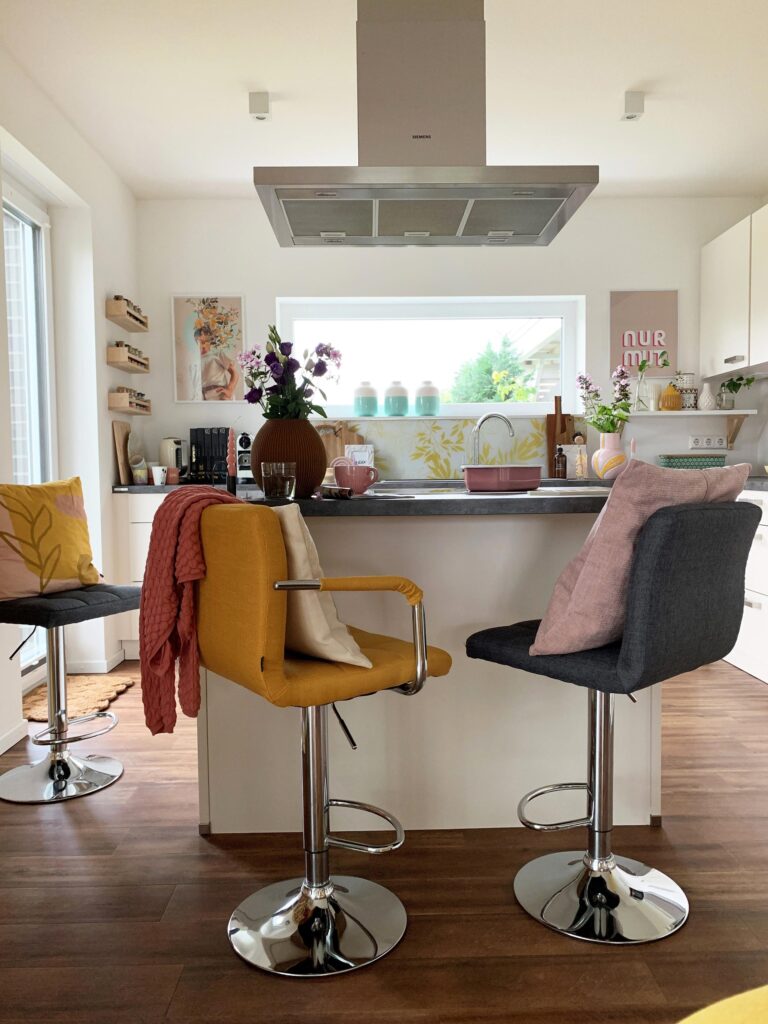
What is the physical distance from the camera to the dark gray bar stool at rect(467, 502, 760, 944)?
1.52 meters

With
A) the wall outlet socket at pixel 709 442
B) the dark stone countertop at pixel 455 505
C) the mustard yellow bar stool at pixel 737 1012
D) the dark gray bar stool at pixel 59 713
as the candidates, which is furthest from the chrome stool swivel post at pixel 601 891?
the wall outlet socket at pixel 709 442

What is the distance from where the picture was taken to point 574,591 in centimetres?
165

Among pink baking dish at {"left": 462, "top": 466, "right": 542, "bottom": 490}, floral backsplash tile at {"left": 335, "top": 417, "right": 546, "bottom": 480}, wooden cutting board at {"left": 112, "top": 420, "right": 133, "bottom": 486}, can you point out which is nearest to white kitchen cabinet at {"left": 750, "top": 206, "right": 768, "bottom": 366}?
floral backsplash tile at {"left": 335, "top": 417, "right": 546, "bottom": 480}

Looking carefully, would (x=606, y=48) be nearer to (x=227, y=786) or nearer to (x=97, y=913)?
(x=227, y=786)

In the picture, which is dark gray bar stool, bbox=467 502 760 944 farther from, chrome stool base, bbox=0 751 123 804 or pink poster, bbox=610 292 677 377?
pink poster, bbox=610 292 677 377

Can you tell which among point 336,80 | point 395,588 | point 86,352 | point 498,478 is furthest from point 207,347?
point 395,588

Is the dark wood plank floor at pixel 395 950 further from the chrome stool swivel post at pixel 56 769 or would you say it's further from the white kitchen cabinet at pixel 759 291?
the white kitchen cabinet at pixel 759 291

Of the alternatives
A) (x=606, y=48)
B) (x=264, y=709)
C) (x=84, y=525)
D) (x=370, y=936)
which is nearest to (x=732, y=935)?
(x=370, y=936)

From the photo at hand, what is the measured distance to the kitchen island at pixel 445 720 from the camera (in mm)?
2186

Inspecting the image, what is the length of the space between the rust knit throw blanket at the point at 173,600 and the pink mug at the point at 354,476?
610mm

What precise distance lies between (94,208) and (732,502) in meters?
3.50

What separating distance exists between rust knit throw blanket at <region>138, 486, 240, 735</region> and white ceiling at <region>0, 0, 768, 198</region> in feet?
6.66

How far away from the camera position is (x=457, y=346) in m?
5.02

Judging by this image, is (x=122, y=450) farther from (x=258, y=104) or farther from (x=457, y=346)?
(x=457, y=346)
